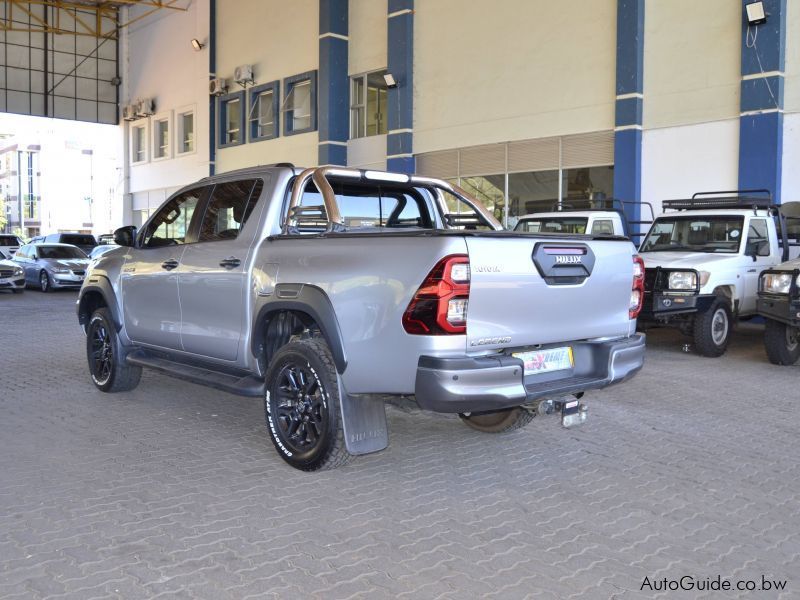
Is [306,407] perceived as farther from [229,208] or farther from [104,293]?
[104,293]

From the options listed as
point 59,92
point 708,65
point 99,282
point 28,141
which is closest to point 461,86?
point 708,65

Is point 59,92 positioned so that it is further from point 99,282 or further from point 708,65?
point 99,282

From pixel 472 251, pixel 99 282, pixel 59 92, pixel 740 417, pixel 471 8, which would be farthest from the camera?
pixel 59 92

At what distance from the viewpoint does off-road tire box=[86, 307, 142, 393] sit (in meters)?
7.34

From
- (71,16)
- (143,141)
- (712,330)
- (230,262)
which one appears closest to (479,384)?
(230,262)

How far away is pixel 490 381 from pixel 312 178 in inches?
87.9

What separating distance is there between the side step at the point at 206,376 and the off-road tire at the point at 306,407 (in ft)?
0.70

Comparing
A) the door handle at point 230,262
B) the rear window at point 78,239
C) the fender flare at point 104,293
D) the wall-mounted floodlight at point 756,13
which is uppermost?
the wall-mounted floodlight at point 756,13

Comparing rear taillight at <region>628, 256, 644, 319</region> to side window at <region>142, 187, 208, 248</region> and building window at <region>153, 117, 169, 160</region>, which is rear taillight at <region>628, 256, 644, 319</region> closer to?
side window at <region>142, 187, 208, 248</region>

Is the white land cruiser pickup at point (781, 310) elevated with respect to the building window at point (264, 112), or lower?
lower

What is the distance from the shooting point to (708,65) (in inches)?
613

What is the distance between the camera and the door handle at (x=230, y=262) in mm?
5641

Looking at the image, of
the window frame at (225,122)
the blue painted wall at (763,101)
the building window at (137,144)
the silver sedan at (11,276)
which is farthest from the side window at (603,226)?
the building window at (137,144)

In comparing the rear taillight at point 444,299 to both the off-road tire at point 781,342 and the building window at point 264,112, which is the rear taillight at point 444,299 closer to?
the off-road tire at point 781,342
